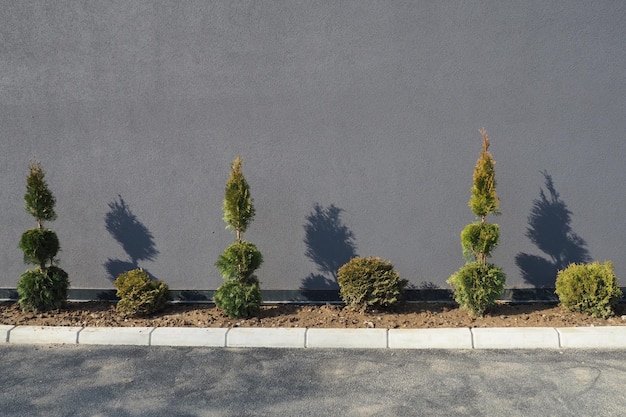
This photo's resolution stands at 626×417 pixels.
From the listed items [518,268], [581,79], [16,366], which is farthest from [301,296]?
[581,79]

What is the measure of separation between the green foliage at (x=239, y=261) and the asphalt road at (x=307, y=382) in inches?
41.8

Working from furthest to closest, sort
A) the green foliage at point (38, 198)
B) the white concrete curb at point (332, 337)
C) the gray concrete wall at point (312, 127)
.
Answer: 1. the green foliage at point (38, 198)
2. the gray concrete wall at point (312, 127)
3. the white concrete curb at point (332, 337)

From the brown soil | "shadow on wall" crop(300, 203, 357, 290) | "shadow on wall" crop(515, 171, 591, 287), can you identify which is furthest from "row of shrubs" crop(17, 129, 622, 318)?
"shadow on wall" crop(300, 203, 357, 290)

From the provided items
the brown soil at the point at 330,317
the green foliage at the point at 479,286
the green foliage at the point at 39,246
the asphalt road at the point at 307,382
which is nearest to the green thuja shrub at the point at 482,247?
the green foliage at the point at 479,286

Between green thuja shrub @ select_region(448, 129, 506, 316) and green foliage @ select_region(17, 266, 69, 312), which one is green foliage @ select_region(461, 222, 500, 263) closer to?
green thuja shrub @ select_region(448, 129, 506, 316)

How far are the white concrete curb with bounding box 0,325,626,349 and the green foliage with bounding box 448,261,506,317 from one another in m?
0.49

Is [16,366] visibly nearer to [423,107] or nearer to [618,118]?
[423,107]

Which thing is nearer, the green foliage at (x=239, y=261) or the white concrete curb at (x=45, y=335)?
the white concrete curb at (x=45, y=335)

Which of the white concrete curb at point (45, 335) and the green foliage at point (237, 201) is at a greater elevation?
the green foliage at point (237, 201)

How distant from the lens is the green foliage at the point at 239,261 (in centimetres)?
737

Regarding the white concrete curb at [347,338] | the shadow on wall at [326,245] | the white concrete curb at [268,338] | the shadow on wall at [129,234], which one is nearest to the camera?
the white concrete curb at [347,338]

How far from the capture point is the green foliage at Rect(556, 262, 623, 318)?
688 cm

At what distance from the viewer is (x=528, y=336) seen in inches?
256

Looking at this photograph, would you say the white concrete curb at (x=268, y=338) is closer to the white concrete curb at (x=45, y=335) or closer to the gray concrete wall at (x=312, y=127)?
the gray concrete wall at (x=312, y=127)
